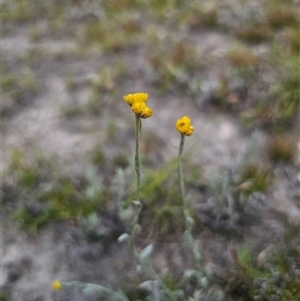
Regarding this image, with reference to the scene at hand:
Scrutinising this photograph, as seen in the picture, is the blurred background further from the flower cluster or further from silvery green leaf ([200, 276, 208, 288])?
the flower cluster

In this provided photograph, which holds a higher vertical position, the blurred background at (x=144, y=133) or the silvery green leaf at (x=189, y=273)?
the blurred background at (x=144, y=133)

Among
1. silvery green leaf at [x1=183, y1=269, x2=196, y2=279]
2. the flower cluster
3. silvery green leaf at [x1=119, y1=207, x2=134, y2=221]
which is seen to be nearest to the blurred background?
silvery green leaf at [x1=119, y1=207, x2=134, y2=221]

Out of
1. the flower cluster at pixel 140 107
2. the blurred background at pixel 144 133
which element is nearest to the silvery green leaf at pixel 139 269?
the blurred background at pixel 144 133

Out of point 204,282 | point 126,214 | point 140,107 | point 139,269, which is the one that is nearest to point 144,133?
point 126,214

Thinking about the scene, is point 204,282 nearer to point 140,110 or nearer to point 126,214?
point 126,214

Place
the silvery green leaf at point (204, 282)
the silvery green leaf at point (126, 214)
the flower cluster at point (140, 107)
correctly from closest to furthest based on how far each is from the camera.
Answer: the flower cluster at point (140, 107) → the silvery green leaf at point (204, 282) → the silvery green leaf at point (126, 214)

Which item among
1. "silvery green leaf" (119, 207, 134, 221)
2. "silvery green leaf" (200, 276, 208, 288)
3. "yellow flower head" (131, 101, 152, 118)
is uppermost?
"yellow flower head" (131, 101, 152, 118)

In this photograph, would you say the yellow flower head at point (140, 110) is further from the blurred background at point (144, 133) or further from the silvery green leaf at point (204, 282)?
the silvery green leaf at point (204, 282)

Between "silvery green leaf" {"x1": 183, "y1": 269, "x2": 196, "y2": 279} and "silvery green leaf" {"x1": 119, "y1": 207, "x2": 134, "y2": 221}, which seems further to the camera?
"silvery green leaf" {"x1": 119, "y1": 207, "x2": 134, "y2": 221}

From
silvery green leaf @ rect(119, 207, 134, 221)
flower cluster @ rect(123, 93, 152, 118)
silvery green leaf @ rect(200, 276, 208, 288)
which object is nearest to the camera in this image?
flower cluster @ rect(123, 93, 152, 118)
